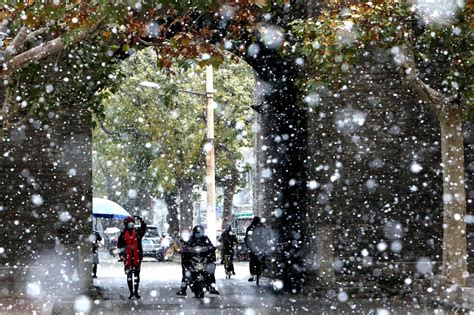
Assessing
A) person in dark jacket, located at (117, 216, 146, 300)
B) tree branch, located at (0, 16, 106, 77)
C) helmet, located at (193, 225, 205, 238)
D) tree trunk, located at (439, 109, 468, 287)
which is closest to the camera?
tree branch, located at (0, 16, 106, 77)

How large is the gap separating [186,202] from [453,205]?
2808 centimetres

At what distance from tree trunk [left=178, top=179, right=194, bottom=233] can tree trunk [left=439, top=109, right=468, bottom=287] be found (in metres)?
26.7

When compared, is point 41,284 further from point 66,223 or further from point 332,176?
point 332,176

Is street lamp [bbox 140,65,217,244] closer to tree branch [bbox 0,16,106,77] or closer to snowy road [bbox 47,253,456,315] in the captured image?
snowy road [bbox 47,253,456,315]

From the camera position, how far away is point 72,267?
1716cm

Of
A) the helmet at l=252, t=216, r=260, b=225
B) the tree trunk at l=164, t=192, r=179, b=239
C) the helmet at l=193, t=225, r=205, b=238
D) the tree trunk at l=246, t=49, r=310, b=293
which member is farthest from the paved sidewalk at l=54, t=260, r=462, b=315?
the tree trunk at l=164, t=192, r=179, b=239

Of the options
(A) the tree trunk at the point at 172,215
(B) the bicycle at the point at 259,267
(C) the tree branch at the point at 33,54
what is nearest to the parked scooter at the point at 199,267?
(B) the bicycle at the point at 259,267

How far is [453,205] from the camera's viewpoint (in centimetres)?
1373

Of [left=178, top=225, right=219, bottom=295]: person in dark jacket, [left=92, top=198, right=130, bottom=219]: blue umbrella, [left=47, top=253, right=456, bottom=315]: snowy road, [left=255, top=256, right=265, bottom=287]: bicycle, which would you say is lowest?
[left=47, top=253, right=456, bottom=315]: snowy road

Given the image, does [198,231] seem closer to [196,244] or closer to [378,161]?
[196,244]

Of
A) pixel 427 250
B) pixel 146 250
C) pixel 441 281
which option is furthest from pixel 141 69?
pixel 441 281

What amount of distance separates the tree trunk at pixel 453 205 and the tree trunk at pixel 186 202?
87.8 feet

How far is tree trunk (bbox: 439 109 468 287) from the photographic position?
13.6m

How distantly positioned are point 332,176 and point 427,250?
8.25 ft
